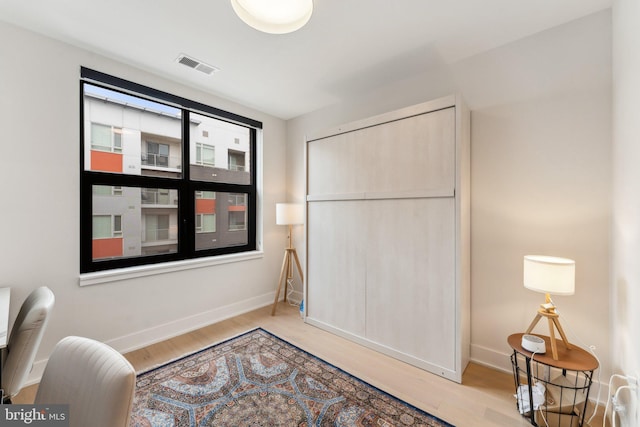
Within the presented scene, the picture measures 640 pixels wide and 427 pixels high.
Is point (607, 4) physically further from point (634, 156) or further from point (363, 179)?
point (363, 179)

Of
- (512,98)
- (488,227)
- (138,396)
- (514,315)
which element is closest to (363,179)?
(488,227)

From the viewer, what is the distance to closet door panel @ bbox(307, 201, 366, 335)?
2.66m

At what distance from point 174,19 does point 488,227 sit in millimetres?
2867

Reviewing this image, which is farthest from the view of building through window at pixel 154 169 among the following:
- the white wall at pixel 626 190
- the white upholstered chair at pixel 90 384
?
the white wall at pixel 626 190

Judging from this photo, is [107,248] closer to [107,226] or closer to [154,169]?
[107,226]

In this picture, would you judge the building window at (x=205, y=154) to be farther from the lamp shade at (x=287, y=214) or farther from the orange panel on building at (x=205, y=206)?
the lamp shade at (x=287, y=214)

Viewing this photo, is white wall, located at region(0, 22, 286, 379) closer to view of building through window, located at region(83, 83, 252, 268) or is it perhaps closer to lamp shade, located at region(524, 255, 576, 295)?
view of building through window, located at region(83, 83, 252, 268)

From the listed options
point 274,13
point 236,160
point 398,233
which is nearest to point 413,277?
point 398,233

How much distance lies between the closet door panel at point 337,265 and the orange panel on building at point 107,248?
1.88m

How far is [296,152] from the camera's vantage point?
3830 millimetres

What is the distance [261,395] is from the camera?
1.90m

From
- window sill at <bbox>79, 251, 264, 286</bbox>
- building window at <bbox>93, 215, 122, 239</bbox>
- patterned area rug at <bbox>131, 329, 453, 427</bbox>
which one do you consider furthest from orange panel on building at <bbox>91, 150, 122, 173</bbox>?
patterned area rug at <bbox>131, 329, 453, 427</bbox>

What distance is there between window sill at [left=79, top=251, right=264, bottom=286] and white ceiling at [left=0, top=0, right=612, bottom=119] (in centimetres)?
190

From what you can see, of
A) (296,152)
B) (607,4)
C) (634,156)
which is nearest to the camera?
(634,156)
